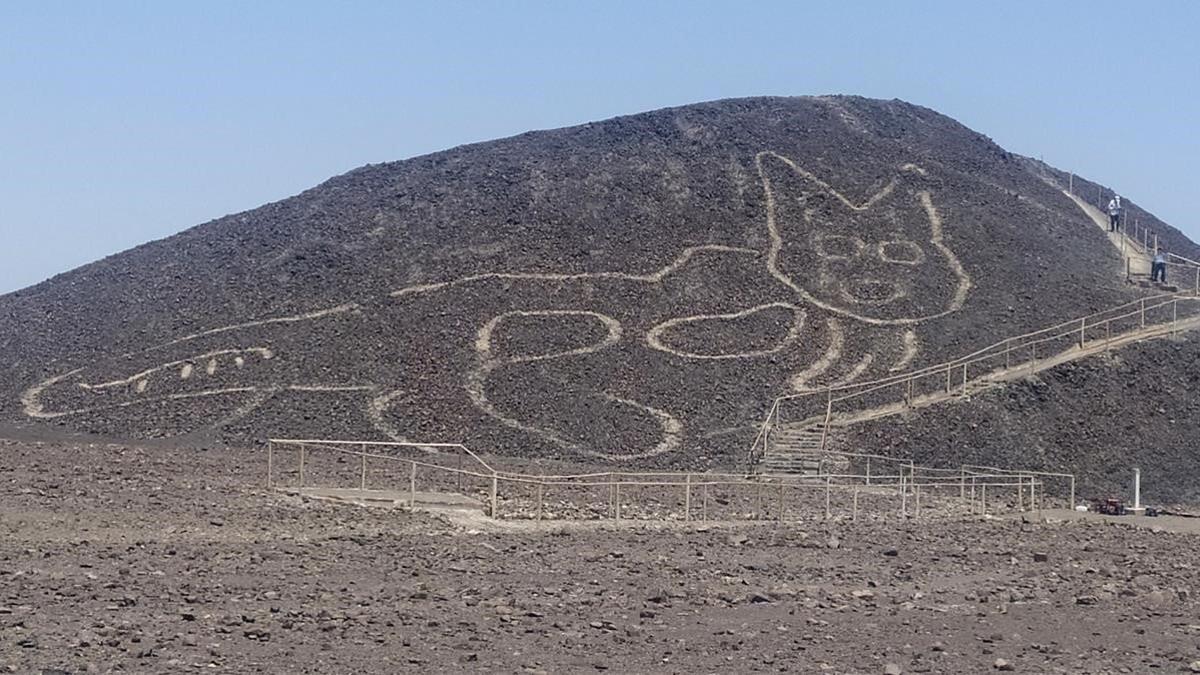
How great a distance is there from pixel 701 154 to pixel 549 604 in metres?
44.8

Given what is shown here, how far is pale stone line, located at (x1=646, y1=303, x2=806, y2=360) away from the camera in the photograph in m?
49.4

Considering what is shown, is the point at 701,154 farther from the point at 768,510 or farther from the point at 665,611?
the point at 665,611

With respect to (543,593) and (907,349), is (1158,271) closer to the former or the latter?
(907,349)

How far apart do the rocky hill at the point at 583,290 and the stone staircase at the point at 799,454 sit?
1.00 metres

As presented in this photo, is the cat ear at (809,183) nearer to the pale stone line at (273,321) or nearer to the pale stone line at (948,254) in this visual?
the pale stone line at (948,254)

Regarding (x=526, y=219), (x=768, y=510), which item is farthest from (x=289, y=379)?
(x=768, y=510)

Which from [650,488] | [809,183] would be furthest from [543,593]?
[809,183]

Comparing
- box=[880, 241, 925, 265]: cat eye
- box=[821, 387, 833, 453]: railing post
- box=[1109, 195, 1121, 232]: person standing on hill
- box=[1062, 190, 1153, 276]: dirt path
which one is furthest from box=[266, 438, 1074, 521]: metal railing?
box=[1109, 195, 1121, 232]: person standing on hill

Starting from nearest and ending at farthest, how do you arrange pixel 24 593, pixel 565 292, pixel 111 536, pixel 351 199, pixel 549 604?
1. pixel 24 593
2. pixel 549 604
3. pixel 111 536
4. pixel 565 292
5. pixel 351 199

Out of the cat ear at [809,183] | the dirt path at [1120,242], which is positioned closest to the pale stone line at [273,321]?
the cat ear at [809,183]

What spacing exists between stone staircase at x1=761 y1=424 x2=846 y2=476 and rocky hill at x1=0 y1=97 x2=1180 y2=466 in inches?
39.4

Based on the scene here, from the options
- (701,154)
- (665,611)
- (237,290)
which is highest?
(701,154)

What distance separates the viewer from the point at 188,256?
6019cm

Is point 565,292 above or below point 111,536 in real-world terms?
above
